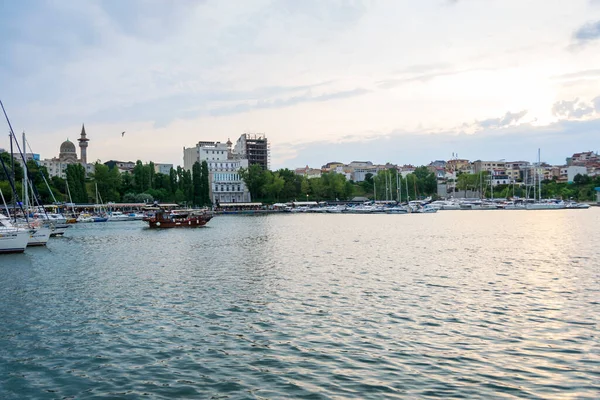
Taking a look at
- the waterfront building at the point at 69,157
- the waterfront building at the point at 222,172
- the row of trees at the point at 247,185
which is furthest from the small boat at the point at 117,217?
the waterfront building at the point at 69,157

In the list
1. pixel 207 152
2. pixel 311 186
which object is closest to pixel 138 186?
pixel 207 152

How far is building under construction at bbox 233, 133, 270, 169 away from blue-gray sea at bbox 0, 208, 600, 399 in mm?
148181

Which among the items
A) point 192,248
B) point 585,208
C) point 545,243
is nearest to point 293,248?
point 192,248

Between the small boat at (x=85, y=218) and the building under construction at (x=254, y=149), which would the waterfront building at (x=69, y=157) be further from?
the small boat at (x=85, y=218)

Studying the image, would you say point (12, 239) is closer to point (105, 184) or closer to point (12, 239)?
point (12, 239)

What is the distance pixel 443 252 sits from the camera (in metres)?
35.3

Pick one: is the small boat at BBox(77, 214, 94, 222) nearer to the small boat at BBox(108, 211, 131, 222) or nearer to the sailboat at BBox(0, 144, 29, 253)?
the small boat at BBox(108, 211, 131, 222)

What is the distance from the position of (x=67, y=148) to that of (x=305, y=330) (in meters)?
196

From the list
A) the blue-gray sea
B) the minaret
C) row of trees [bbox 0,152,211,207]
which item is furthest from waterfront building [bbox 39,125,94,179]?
the blue-gray sea

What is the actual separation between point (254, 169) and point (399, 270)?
4793 inches

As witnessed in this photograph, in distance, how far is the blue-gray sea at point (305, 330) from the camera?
36.2ft

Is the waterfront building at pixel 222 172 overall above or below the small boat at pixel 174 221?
above

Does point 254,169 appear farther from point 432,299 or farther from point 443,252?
point 432,299

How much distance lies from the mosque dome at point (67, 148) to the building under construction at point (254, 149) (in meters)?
64.3
